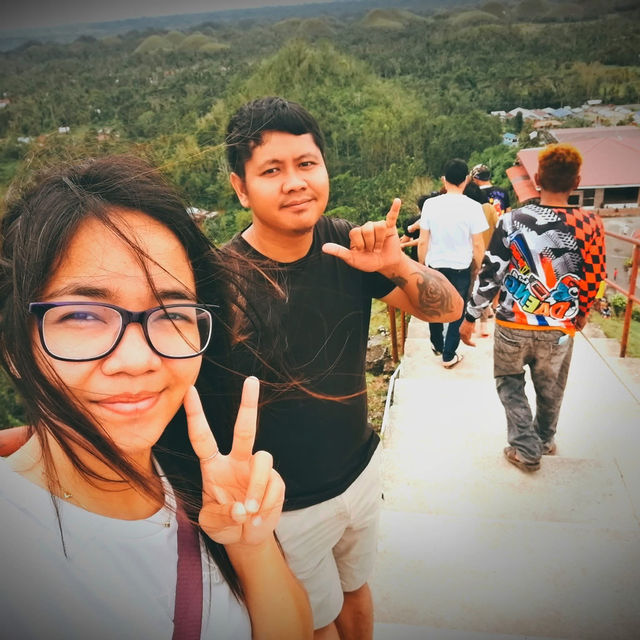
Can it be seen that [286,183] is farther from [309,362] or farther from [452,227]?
[452,227]

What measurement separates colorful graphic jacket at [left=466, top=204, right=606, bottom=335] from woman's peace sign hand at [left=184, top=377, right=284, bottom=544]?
1.40 m

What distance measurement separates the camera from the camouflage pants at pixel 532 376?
1761 mm

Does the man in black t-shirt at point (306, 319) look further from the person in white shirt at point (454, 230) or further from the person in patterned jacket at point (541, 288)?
the person in white shirt at point (454, 230)

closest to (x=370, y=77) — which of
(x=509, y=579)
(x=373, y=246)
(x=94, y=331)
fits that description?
(x=373, y=246)

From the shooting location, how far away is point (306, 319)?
99cm

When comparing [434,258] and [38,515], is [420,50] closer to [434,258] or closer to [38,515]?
[434,258]

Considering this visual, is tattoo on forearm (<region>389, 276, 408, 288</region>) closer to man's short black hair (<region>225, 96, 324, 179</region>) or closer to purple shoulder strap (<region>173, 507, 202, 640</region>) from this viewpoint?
man's short black hair (<region>225, 96, 324, 179</region>)

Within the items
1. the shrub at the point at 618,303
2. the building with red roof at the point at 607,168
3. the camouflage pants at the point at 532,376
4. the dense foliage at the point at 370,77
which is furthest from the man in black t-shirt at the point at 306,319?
the shrub at the point at 618,303

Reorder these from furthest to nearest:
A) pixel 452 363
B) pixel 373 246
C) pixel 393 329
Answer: pixel 393 329 → pixel 452 363 → pixel 373 246

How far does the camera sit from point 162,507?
60 centimetres

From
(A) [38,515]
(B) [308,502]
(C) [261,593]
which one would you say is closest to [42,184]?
(A) [38,515]

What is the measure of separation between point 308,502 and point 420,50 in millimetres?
4430

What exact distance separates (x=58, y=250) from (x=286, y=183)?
0.56 metres

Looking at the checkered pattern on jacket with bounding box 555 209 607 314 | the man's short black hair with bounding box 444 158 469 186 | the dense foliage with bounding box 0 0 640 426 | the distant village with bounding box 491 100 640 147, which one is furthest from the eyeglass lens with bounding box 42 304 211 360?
the distant village with bounding box 491 100 640 147
